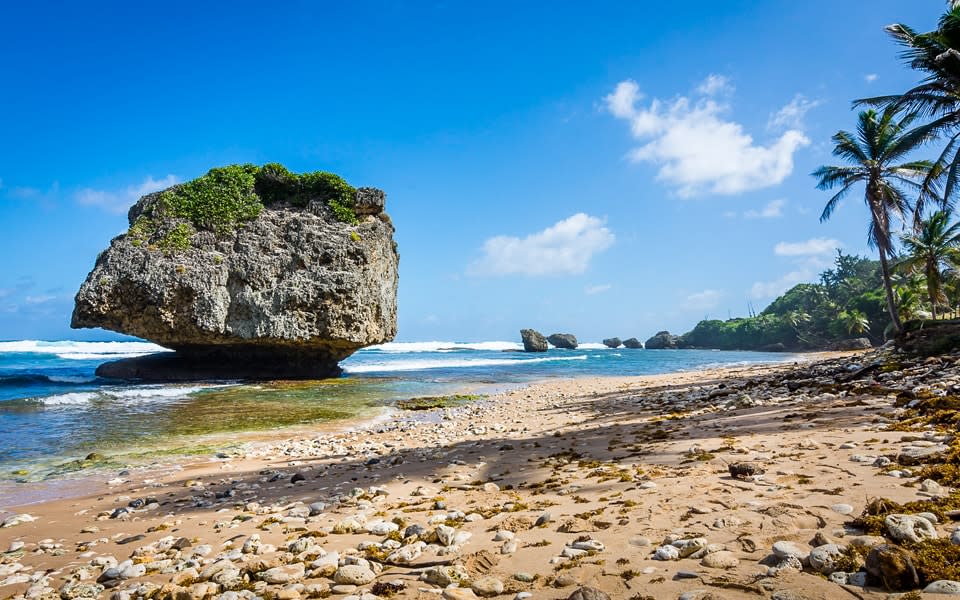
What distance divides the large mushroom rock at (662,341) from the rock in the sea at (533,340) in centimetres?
4414

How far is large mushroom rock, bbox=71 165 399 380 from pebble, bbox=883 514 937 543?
29.6 meters

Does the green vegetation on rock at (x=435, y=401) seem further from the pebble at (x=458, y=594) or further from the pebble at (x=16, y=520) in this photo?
the pebble at (x=458, y=594)

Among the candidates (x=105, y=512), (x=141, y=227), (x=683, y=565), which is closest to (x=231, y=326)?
(x=141, y=227)

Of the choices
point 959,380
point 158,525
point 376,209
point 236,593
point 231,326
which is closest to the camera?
point 236,593

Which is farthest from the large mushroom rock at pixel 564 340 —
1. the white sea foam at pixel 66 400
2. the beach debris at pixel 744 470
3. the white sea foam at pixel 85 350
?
the beach debris at pixel 744 470

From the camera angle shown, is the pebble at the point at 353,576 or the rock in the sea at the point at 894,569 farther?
the pebble at the point at 353,576

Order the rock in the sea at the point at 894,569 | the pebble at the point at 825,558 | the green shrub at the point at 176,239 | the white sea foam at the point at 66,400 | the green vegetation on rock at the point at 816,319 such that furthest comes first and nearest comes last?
the green vegetation on rock at the point at 816,319 < the green shrub at the point at 176,239 < the white sea foam at the point at 66,400 < the pebble at the point at 825,558 < the rock in the sea at the point at 894,569

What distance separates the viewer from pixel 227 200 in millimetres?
30625

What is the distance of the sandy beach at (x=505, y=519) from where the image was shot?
3.35 m

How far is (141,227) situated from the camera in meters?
28.8

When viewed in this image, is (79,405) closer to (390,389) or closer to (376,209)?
(390,389)

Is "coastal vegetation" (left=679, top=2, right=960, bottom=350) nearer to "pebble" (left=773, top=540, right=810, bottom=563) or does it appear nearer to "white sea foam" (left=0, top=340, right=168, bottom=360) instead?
"pebble" (left=773, top=540, right=810, bottom=563)

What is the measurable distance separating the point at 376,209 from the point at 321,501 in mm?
30238

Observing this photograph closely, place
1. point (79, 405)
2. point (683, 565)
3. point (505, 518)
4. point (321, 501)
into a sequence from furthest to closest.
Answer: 1. point (79, 405)
2. point (321, 501)
3. point (505, 518)
4. point (683, 565)
